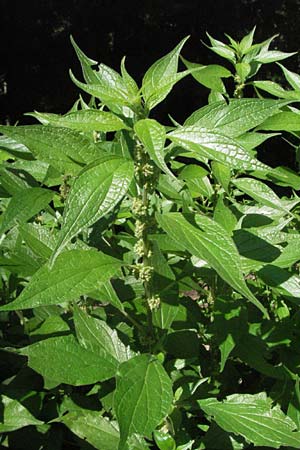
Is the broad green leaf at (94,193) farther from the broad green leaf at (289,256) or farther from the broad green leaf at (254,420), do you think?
the broad green leaf at (254,420)

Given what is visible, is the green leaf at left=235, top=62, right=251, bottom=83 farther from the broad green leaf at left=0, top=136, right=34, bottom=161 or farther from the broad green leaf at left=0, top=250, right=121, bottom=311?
the broad green leaf at left=0, top=250, right=121, bottom=311

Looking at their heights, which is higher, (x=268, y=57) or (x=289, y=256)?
(x=268, y=57)

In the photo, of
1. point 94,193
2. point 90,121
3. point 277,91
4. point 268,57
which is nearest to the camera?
point 94,193

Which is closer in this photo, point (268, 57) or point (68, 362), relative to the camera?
point (68, 362)

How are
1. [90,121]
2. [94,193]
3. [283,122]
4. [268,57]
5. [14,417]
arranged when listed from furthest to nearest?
[268,57] → [283,122] → [14,417] → [90,121] → [94,193]

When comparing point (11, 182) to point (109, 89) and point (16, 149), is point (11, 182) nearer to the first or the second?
point (16, 149)

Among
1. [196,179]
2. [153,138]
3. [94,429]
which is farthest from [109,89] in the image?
[94,429]

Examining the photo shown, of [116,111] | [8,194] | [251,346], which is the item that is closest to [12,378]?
[8,194]

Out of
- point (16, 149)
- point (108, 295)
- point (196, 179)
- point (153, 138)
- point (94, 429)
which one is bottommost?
point (94, 429)
